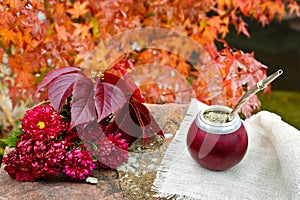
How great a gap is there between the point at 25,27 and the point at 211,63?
32.3 inches

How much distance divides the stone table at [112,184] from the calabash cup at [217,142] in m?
0.19

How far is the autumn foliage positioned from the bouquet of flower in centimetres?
49

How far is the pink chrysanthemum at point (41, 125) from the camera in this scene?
1371 millimetres

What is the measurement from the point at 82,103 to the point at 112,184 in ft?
0.92

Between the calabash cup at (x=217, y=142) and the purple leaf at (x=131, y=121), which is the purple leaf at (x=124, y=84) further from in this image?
the calabash cup at (x=217, y=142)

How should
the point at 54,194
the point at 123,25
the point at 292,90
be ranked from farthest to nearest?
the point at 292,90 < the point at 123,25 < the point at 54,194

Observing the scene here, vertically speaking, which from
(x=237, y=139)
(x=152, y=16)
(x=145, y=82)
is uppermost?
(x=152, y=16)

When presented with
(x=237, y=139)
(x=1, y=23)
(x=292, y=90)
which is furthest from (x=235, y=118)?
(x=292, y=90)

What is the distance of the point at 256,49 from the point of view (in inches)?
174

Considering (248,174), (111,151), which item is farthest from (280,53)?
(111,151)

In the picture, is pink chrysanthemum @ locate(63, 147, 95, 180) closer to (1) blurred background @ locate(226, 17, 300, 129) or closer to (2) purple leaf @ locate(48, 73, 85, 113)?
(2) purple leaf @ locate(48, 73, 85, 113)

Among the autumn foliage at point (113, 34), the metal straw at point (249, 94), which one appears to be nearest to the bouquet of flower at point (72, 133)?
the metal straw at point (249, 94)

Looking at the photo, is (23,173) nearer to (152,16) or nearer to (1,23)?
(1,23)

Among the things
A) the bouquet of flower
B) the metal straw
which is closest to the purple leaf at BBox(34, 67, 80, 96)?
the bouquet of flower
